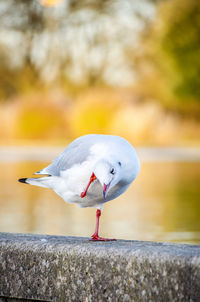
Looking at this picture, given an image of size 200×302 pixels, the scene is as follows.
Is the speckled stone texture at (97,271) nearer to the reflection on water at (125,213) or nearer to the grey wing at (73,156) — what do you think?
the grey wing at (73,156)

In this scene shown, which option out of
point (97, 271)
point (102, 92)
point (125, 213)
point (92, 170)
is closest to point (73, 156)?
point (92, 170)

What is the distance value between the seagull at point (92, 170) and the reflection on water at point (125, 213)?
197cm

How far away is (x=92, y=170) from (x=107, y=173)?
184 mm

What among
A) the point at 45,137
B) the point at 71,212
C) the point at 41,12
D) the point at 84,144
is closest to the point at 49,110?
the point at 45,137

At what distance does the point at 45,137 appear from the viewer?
17938 mm

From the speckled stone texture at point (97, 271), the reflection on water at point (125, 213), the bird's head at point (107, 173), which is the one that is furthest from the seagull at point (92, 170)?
the reflection on water at point (125, 213)

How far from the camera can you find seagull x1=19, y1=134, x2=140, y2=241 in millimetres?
2176

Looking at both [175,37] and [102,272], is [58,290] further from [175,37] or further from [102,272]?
[175,37]

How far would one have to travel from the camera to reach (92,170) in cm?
222

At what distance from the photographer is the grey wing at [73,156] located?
232cm

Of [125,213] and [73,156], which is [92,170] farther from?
[125,213]

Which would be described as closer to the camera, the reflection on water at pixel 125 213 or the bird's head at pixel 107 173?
the bird's head at pixel 107 173

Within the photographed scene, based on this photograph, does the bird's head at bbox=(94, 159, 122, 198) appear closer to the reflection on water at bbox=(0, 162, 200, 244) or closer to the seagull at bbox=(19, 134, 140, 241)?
the seagull at bbox=(19, 134, 140, 241)

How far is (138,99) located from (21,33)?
4858mm
